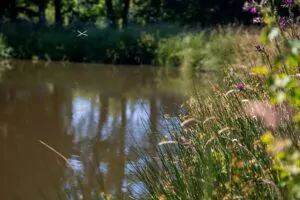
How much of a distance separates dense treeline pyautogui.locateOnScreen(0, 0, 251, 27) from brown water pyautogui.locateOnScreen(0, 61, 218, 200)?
8.37 metres

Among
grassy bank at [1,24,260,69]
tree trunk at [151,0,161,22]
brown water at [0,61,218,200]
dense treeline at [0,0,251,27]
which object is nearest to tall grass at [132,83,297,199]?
brown water at [0,61,218,200]

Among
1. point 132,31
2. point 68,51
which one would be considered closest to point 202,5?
point 132,31

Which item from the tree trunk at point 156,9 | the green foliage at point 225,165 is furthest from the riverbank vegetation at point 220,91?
the tree trunk at point 156,9

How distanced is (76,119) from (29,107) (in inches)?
48.6

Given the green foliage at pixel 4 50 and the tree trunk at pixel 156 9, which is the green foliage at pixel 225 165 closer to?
the green foliage at pixel 4 50

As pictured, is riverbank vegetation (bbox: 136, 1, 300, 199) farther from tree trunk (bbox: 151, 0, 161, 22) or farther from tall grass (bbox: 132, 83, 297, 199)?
tree trunk (bbox: 151, 0, 161, 22)

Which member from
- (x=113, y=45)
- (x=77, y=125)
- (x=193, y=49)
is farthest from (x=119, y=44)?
(x=77, y=125)

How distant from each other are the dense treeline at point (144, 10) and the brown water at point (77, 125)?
329 inches

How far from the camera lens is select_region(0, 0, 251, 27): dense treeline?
69.7 feet

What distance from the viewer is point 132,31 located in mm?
16000

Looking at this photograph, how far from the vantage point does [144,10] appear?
2516cm

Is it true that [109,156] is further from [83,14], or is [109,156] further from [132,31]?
[83,14]

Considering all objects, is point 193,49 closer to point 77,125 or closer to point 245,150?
point 77,125

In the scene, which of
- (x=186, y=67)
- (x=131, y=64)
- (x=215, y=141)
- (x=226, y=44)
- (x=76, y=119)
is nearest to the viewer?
(x=215, y=141)
